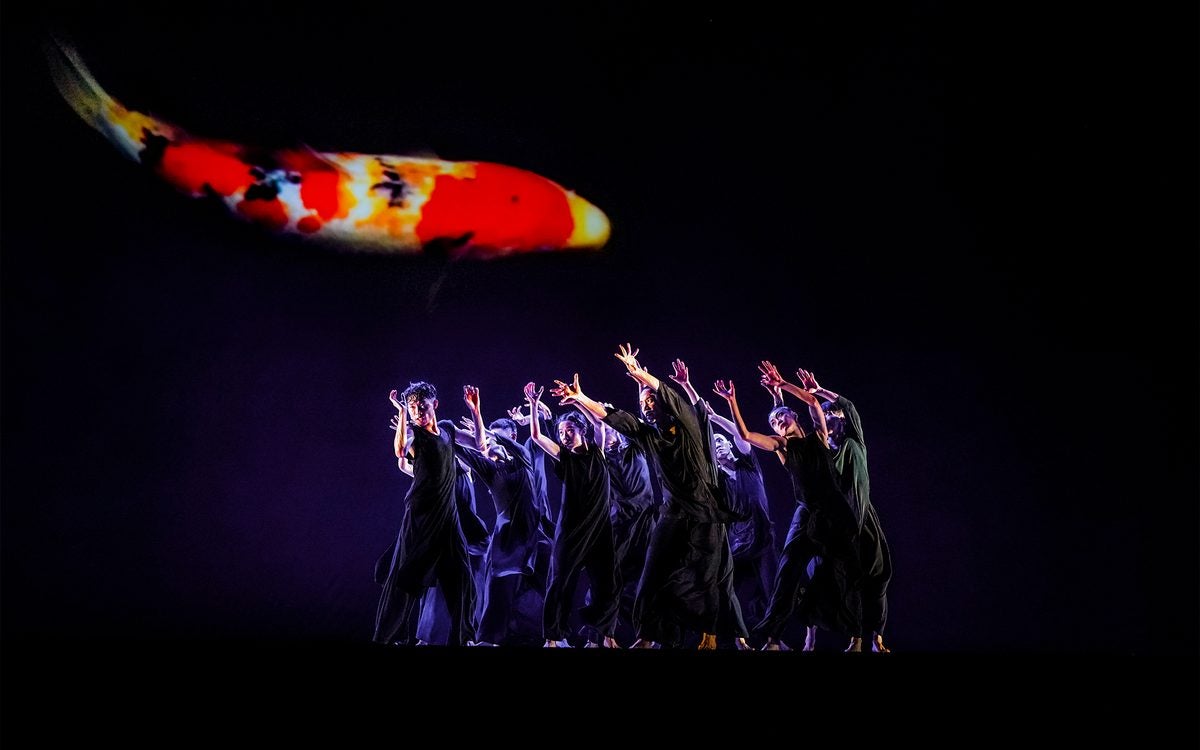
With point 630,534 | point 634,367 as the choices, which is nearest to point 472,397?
point 634,367

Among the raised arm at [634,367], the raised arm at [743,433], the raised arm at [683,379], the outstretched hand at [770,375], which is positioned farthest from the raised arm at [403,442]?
the outstretched hand at [770,375]

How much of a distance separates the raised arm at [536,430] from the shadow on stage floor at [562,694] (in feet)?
5.31

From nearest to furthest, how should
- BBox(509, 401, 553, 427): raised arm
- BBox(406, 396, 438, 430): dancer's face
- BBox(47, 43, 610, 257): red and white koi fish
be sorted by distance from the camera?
BBox(406, 396, 438, 430): dancer's face → BBox(509, 401, 553, 427): raised arm → BBox(47, 43, 610, 257): red and white koi fish

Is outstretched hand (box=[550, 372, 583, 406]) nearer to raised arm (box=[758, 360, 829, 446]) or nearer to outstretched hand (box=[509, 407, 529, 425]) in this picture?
outstretched hand (box=[509, 407, 529, 425])

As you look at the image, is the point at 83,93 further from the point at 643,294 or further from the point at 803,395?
the point at 803,395

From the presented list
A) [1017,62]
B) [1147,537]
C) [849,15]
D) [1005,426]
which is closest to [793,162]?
[849,15]

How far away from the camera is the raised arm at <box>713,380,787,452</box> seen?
19.5 feet

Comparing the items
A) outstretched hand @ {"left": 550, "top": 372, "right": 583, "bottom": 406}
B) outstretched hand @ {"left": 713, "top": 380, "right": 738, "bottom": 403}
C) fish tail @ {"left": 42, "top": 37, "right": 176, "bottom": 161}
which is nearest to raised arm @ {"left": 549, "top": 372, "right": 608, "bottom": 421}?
outstretched hand @ {"left": 550, "top": 372, "right": 583, "bottom": 406}

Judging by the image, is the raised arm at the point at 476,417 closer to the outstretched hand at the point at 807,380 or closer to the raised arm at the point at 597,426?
the raised arm at the point at 597,426

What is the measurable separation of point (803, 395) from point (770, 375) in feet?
1.28

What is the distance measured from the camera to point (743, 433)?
6.09m

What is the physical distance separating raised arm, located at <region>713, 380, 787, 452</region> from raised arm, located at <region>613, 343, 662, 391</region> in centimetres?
57

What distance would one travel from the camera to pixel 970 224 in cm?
732

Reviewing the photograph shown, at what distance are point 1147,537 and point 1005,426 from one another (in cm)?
126
